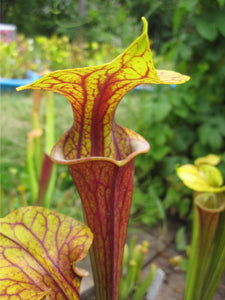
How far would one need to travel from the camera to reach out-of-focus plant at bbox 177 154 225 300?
0.54 metres

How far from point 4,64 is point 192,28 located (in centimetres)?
283

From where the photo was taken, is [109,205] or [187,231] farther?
[187,231]

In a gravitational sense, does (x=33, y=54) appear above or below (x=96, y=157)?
below

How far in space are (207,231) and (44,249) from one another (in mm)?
326

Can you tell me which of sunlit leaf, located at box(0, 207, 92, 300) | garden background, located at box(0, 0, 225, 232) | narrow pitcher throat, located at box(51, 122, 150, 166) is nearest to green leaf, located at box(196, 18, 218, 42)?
garden background, located at box(0, 0, 225, 232)

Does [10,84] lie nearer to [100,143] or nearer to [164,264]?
[164,264]

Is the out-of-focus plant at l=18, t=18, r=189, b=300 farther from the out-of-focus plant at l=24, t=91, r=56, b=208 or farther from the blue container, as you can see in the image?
the blue container

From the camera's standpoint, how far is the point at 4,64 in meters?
3.44

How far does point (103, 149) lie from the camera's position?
46 centimetres

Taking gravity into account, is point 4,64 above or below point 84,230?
below

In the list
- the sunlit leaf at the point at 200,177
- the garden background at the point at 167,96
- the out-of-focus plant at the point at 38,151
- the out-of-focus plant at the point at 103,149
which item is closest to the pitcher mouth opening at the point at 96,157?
the out-of-focus plant at the point at 103,149

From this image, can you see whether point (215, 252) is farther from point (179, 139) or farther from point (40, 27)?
point (40, 27)

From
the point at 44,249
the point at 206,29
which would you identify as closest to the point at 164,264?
the point at 44,249

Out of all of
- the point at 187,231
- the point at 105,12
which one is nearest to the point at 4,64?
the point at 105,12
